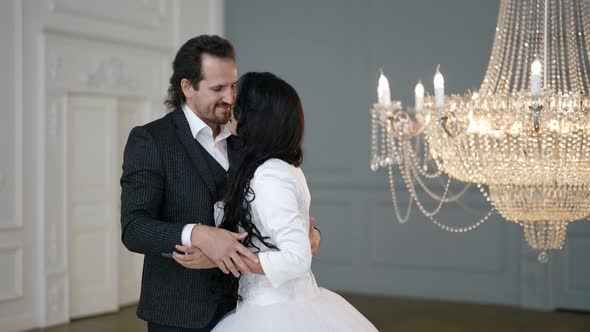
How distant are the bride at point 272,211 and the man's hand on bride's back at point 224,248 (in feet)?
0.11

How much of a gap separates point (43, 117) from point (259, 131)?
4.01m

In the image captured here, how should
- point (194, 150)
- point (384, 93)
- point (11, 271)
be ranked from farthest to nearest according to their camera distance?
1. point (11, 271)
2. point (384, 93)
3. point (194, 150)

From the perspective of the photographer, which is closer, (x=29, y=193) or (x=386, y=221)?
(x=29, y=193)

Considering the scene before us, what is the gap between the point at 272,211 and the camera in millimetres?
1974

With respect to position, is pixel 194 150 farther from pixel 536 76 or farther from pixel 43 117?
pixel 43 117

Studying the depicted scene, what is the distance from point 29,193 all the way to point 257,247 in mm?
3943

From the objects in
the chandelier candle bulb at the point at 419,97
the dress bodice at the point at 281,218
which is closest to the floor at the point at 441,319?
the chandelier candle bulb at the point at 419,97

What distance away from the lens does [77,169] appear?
606cm

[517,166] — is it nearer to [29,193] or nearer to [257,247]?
[257,247]

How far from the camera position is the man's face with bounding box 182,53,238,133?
2.44m

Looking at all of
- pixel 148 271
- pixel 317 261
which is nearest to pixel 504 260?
pixel 317 261

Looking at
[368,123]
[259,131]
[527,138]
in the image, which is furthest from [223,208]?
[368,123]

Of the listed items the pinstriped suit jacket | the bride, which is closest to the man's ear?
the pinstriped suit jacket

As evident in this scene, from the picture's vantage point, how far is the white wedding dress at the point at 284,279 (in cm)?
196
